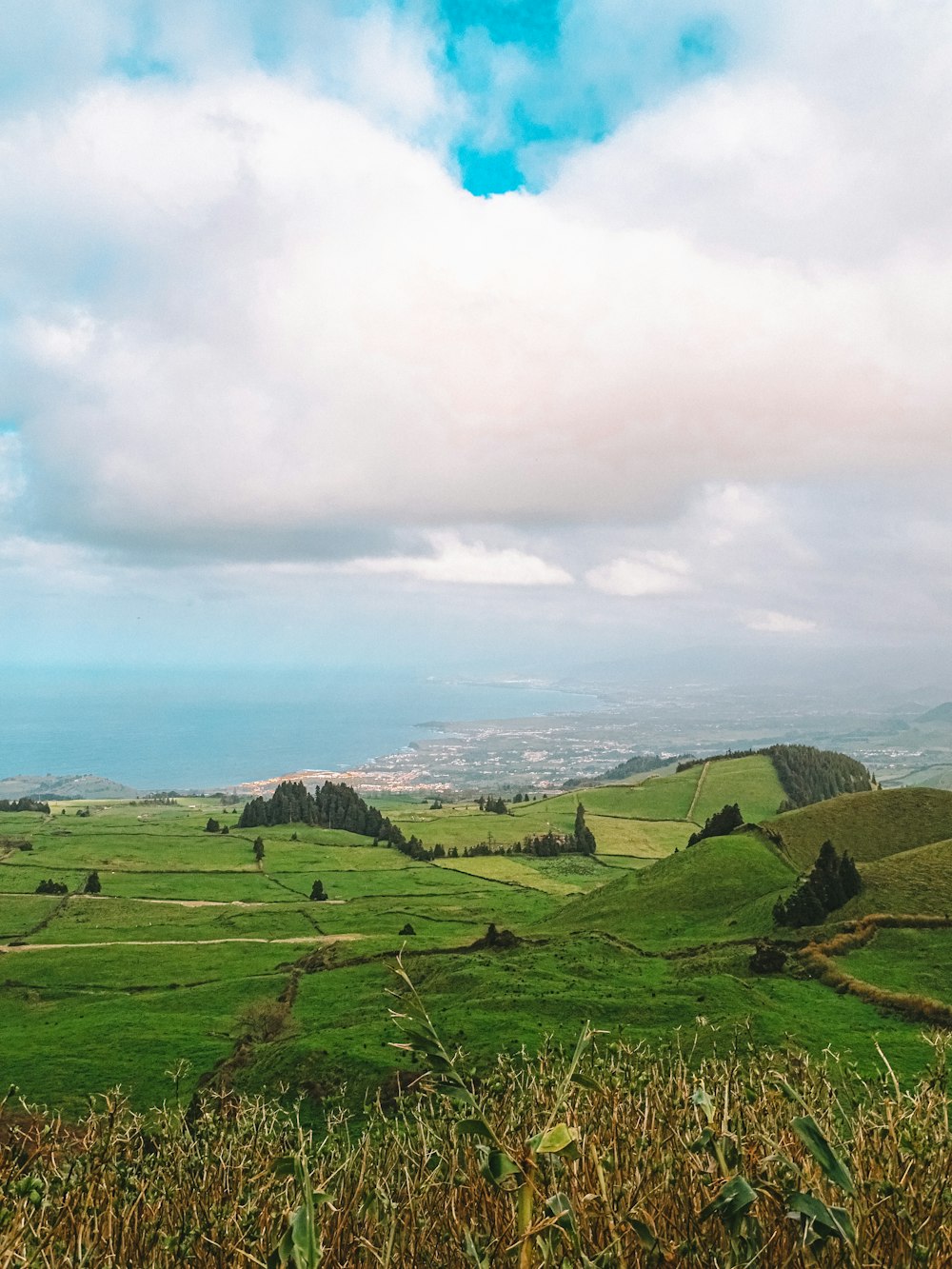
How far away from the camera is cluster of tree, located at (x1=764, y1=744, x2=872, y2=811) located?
391ft

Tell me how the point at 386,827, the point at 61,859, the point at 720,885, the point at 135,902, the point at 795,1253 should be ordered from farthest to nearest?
the point at 386,827 < the point at 61,859 < the point at 135,902 < the point at 720,885 < the point at 795,1253

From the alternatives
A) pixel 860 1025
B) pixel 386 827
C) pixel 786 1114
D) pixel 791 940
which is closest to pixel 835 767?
pixel 386 827

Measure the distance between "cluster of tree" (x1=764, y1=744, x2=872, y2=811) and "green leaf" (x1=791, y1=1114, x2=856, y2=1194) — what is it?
11948 centimetres

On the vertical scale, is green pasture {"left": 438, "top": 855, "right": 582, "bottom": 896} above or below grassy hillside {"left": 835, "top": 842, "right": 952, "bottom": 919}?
below

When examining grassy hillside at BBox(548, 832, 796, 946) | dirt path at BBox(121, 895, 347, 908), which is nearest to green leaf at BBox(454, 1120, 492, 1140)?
grassy hillside at BBox(548, 832, 796, 946)

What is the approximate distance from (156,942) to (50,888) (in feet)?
82.6

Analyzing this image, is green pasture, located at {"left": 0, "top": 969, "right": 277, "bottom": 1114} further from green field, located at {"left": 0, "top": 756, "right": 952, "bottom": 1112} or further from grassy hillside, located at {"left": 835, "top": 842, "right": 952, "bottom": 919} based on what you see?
grassy hillside, located at {"left": 835, "top": 842, "right": 952, "bottom": 919}

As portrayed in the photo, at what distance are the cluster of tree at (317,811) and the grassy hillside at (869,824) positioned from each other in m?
70.8

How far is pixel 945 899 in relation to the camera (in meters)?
41.0

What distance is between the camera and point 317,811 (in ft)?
427

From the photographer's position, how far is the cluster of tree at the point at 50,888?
240 feet

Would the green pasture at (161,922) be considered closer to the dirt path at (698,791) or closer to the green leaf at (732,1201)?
the green leaf at (732,1201)

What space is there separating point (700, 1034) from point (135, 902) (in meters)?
60.6

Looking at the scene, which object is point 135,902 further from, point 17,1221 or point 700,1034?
point 17,1221
